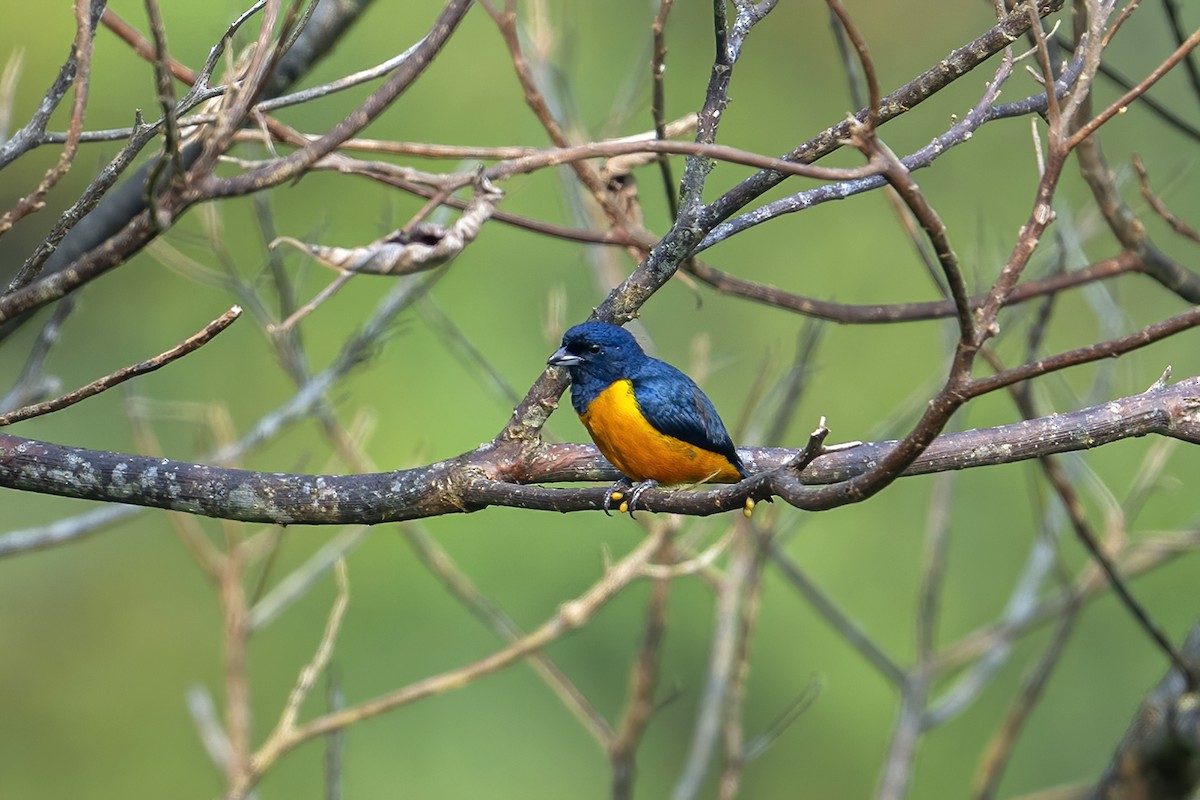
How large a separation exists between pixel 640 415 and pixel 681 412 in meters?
0.12

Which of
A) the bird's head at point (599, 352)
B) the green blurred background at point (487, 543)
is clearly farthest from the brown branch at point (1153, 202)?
the green blurred background at point (487, 543)

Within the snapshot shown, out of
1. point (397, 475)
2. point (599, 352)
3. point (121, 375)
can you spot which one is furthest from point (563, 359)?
point (121, 375)

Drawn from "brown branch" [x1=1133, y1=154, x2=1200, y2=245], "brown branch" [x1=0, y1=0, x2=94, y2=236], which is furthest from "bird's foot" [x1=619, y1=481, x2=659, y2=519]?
"brown branch" [x1=1133, y1=154, x2=1200, y2=245]

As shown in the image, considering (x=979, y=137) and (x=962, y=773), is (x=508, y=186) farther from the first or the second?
(x=979, y=137)

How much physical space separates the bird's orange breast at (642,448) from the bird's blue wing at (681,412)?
0.02 meters

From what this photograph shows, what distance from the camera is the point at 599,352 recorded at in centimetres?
357

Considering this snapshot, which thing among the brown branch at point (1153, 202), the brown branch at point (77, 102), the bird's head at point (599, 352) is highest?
the brown branch at point (77, 102)

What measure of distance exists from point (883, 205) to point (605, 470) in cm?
598

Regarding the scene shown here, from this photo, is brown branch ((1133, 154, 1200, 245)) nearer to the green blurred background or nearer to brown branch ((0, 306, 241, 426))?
brown branch ((0, 306, 241, 426))

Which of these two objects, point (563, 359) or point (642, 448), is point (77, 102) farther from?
point (642, 448)

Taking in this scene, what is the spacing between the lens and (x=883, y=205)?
8.52 meters

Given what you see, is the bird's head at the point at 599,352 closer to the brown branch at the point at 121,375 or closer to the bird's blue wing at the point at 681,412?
the bird's blue wing at the point at 681,412

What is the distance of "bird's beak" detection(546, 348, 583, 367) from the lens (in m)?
3.21

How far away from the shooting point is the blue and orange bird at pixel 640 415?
3.41 m
